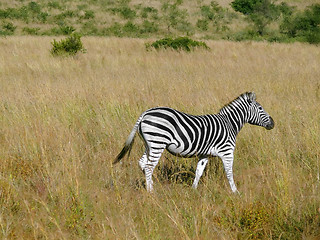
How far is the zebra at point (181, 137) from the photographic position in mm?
3703

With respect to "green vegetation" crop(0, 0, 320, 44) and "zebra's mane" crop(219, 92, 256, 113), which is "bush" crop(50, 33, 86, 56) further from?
"green vegetation" crop(0, 0, 320, 44)

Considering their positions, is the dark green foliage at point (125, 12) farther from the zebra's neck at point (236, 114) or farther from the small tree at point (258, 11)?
the zebra's neck at point (236, 114)

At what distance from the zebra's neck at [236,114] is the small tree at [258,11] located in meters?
25.8

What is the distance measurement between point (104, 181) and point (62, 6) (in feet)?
112

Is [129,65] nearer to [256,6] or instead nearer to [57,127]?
[57,127]

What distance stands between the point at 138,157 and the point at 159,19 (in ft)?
93.9

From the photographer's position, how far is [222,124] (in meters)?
4.14

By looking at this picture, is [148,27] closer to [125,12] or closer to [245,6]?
[125,12]

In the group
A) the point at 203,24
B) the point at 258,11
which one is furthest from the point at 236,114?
the point at 258,11

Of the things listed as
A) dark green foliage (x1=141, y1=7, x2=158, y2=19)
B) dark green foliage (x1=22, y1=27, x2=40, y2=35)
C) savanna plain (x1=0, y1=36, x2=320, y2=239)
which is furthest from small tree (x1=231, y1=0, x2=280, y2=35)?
savanna plain (x1=0, y1=36, x2=320, y2=239)

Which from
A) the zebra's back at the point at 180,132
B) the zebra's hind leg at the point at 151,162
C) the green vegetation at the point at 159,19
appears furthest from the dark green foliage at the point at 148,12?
the zebra's hind leg at the point at 151,162

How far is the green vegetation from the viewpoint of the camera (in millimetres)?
26922

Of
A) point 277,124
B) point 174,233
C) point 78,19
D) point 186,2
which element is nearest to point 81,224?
point 174,233

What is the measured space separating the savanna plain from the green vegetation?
15.0 meters
